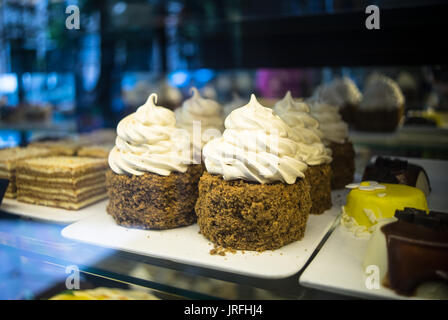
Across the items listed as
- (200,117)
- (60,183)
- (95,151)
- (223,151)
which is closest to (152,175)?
(223,151)

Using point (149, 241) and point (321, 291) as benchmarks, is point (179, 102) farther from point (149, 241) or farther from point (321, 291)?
point (321, 291)

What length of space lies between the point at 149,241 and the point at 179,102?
4.79ft

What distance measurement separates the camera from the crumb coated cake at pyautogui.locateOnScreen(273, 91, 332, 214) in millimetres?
2018

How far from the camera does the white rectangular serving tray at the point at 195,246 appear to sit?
1481 millimetres

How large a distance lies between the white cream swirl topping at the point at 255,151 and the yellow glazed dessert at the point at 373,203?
332 mm

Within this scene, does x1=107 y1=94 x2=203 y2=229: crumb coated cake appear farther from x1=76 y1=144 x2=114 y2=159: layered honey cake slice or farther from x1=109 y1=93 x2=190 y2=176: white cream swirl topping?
x1=76 y1=144 x2=114 y2=159: layered honey cake slice

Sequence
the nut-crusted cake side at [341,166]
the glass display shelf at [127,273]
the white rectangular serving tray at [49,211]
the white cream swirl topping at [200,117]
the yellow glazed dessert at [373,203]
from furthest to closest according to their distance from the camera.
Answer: the nut-crusted cake side at [341,166], the white cream swirl topping at [200,117], the white rectangular serving tray at [49,211], the yellow glazed dessert at [373,203], the glass display shelf at [127,273]

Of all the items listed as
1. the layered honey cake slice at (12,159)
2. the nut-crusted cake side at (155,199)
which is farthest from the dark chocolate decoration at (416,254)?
the layered honey cake slice at (12,159)

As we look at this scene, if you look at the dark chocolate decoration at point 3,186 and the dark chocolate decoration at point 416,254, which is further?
the dark chocolate decoration at point 3,186

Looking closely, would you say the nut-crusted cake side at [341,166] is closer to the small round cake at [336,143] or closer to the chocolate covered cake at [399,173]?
the small round cake at [336,143]

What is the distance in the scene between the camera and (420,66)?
236cm

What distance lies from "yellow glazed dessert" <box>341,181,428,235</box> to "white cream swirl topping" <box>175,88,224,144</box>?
776 millimetres
